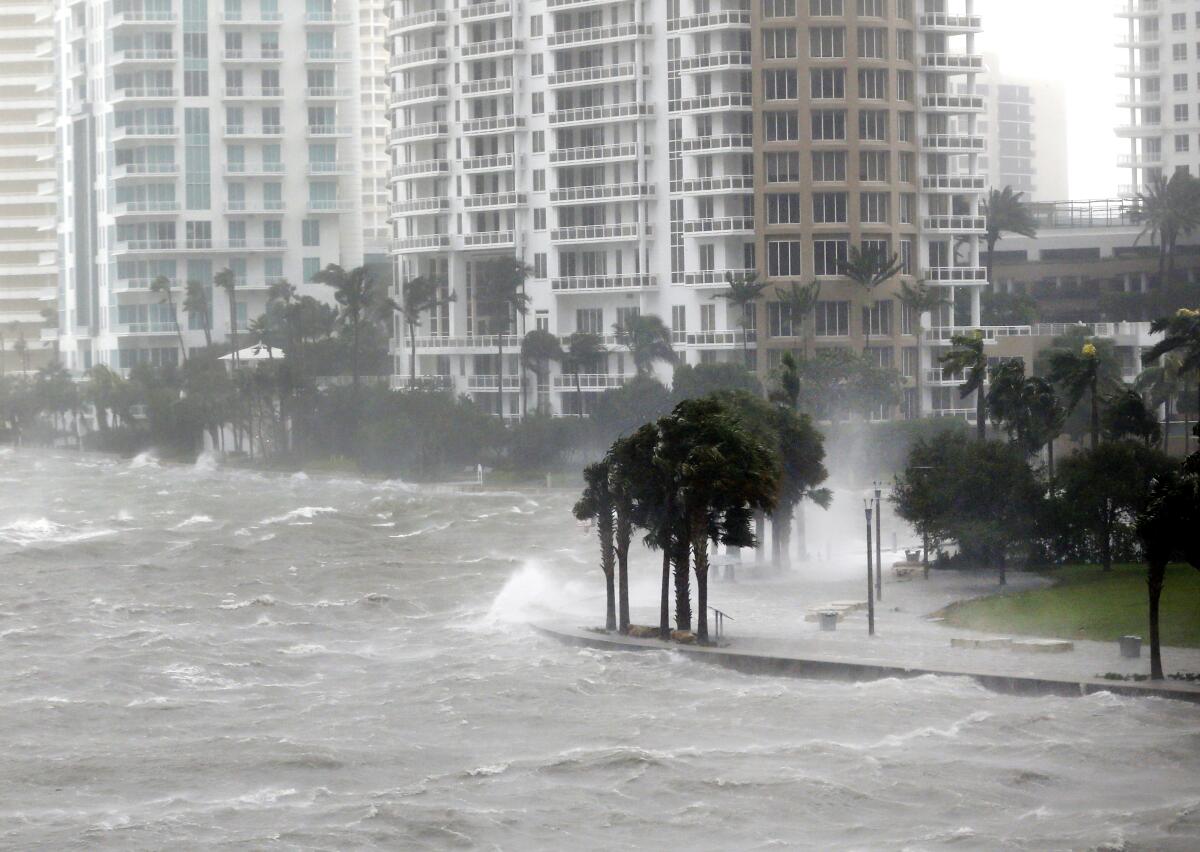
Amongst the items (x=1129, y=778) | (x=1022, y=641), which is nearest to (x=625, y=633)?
(x=1022, y=641)

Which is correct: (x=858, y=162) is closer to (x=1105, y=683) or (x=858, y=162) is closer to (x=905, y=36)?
(x=905, y=36)

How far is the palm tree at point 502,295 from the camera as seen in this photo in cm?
14100

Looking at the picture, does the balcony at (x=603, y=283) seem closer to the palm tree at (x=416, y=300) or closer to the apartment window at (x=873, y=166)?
the palm tree at (x=416, y=300)

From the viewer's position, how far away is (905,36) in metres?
132

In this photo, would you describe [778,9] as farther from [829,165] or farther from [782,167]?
[829,165]

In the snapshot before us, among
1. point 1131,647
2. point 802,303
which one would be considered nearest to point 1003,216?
point 802,303

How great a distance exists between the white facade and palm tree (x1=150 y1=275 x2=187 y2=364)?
84.5 metres

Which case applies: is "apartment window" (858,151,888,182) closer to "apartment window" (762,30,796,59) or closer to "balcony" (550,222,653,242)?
"apartment window" (762,30,796,59)

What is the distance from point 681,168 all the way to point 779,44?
35.8 ft

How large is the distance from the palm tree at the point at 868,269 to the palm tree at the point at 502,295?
76.0 feet

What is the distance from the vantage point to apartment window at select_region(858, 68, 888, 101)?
426ft

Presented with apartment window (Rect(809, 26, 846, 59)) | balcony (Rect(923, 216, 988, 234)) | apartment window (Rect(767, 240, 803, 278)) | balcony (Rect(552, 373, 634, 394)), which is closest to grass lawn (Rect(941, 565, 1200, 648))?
apartment window (Rect(767, 240, 803, 278))

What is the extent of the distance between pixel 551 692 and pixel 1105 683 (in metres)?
13.4

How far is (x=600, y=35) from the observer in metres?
140
